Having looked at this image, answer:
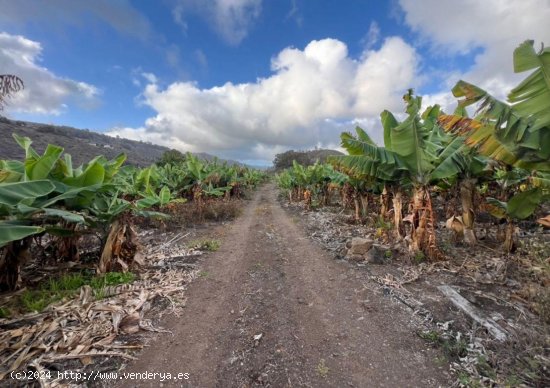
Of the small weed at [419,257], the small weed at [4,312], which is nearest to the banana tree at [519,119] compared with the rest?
the small weed at [419,257]

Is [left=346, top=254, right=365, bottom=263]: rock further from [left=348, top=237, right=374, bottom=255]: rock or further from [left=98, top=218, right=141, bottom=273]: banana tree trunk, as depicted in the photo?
[left=98, top=218, right=141, bottom=273]: banana tree trunk

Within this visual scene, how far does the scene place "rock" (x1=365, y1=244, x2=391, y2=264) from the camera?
21.2ft

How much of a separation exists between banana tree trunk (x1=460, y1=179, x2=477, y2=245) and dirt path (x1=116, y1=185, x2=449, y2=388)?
3486mm

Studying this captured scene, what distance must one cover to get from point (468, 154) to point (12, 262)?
9.26 metres

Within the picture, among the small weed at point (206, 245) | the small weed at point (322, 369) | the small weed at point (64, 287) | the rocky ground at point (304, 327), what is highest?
the small weed at point (206, 245)

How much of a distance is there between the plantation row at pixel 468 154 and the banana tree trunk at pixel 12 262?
6.50 metres

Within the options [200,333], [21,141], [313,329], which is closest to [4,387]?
[200,333]

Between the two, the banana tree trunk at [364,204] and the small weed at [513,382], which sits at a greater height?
the banana tree trunk at [364,204]

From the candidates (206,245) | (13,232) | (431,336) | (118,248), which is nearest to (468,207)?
(431,336)

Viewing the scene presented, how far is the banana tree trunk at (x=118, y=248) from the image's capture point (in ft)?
17.2

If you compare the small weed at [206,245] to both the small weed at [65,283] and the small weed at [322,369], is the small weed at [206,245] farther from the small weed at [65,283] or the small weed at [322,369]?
the small weed at [322,369]

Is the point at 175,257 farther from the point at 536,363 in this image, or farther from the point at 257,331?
the point at 536,363

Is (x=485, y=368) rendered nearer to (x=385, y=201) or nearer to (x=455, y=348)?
(x=455, y=348)

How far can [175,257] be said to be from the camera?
6797mm
